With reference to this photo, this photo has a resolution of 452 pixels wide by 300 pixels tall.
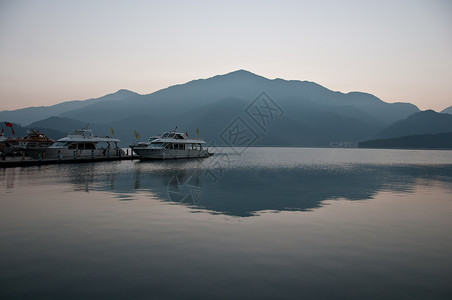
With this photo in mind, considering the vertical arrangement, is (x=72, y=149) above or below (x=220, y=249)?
above

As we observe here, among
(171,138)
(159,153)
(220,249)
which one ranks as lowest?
(220,249)

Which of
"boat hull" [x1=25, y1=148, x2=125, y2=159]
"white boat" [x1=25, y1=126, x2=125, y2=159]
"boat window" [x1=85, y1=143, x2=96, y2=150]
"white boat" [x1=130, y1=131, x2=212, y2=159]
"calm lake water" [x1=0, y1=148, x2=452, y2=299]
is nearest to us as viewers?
"calm lake water" [x1=0, y1=148, x2=452, y2=299]

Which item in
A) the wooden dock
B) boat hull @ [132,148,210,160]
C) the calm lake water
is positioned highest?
boat hull @ [132,148,210,160]

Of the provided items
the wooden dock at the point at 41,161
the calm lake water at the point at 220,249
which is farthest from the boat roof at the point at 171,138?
the calm lake water at the point at 220,249

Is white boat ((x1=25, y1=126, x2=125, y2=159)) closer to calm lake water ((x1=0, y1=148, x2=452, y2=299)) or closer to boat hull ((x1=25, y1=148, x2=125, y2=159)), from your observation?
boat hull ((x1=25, y1=148, x2=125, y2=159))

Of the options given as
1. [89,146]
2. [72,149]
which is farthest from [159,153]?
[72,149]

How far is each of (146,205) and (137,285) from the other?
13319 mm

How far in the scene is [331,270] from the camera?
34.4ft

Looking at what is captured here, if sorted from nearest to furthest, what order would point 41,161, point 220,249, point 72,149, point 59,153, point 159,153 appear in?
1. point 220,249
2. point 41,161
3. point 59,153
4. point 72,149
5. point 159,153

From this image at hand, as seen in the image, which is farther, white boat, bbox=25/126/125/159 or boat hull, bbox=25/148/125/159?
white boat, bbox=25/126/125/159

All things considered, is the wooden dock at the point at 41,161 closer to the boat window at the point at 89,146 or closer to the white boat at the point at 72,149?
the white boat at the point at 72,149

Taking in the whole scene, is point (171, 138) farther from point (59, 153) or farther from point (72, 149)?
point (59, 153)

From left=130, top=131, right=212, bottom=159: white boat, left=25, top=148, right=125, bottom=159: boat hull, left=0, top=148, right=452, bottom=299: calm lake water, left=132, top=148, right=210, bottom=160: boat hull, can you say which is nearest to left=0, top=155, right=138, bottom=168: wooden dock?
left=25, top=148, right=125, bottom=159: boat hull

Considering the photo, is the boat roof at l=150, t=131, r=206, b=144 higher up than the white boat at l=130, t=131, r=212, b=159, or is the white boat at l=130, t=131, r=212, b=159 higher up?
the boat roof at l=150, t=131, r=206, b=144
